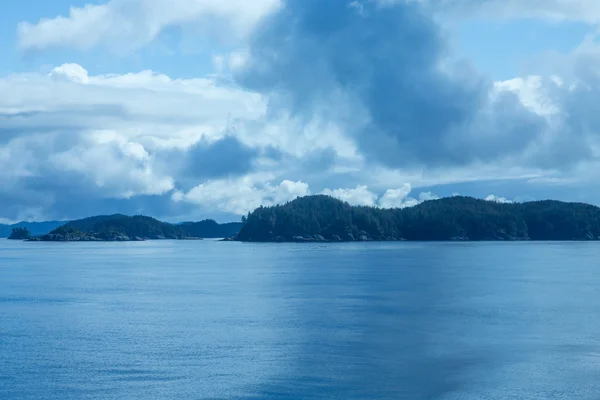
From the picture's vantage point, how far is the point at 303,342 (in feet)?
143

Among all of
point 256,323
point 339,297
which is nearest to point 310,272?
point 339,297

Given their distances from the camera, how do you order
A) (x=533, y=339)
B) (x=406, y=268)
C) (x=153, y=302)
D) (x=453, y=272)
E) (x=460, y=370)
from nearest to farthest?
(x=460, y=370)
(x=533, y=339)
(x=153, y=302)
(x=453, y=272)
(x=406, y=268)

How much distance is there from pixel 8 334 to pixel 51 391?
16.5 metres

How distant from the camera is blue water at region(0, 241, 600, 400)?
3278 centimetres

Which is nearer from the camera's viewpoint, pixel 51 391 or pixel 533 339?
pixel 51 391

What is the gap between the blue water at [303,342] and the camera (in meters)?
32.8

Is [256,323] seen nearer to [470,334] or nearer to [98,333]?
[98,333]

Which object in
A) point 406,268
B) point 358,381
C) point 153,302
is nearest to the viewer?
point 358,381

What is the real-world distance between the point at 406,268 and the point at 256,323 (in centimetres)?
6455

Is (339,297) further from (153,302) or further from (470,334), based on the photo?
(470,334)

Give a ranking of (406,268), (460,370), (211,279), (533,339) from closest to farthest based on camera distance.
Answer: (460,370) → (533,339) → (211,279) → (406,268)

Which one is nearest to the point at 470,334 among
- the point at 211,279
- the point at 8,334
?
the point at 8,334

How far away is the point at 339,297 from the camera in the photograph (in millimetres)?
69562

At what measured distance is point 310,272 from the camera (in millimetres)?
106000
